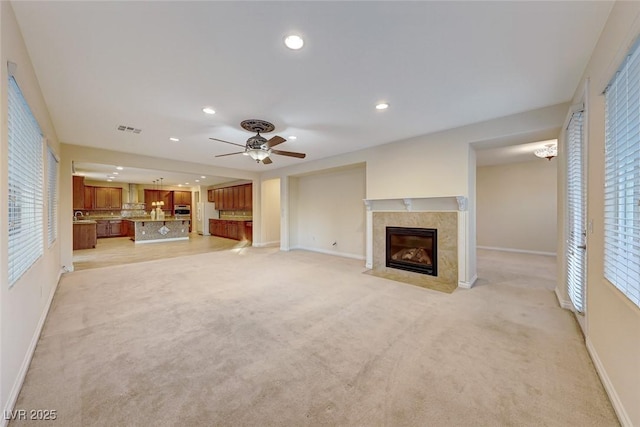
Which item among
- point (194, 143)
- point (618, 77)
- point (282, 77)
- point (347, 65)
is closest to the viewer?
point (618, 77)

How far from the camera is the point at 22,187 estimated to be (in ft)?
6.79

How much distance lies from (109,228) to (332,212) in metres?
9.96

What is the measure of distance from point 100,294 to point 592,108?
5.84 m

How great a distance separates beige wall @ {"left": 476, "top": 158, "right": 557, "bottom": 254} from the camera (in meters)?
6.14

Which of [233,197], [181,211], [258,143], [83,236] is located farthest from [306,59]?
[181,211]

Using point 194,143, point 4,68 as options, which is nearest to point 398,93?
point 4,68

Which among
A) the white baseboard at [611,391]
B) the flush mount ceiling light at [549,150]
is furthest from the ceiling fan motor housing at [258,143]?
the flush mount ceiling light at [549,150]

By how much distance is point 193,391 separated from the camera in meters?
1.63

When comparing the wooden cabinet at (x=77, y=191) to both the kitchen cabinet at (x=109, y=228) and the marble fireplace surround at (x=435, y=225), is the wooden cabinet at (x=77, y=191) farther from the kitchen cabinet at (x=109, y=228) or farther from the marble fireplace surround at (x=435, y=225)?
the marble fireplace surround at (x=435, y=225)

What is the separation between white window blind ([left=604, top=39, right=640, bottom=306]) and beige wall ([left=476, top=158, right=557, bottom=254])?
5.71 meters

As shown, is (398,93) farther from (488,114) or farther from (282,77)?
(488,114)

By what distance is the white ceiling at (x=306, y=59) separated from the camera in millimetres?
1646

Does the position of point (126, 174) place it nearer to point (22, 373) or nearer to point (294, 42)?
point (22, 373)

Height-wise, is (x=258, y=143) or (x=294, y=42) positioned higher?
(x=294, y=42)
